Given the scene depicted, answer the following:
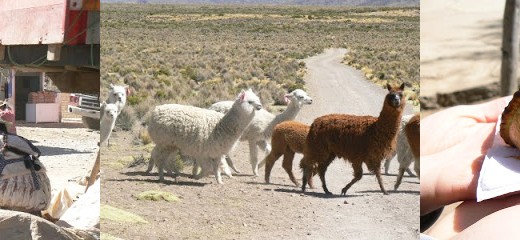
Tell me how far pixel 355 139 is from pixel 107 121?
2.60ft

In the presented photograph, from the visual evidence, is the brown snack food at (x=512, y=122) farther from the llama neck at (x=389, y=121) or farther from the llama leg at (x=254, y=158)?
the llama leg at (x=254, y=158)

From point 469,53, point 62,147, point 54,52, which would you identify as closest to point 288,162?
point 54,52

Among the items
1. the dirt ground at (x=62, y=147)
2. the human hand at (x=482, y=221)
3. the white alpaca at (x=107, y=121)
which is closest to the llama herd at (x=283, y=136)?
the white alpaca at (x=107, y=121)

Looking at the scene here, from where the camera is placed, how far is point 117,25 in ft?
7.70

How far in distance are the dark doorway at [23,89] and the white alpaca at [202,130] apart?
4366 mm

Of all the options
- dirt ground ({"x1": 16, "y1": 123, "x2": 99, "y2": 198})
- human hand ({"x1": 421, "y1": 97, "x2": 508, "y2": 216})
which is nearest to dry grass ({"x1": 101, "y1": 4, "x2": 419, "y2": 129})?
human hand ({"x1": 421, "y1": 97, "x2": 508, "y2": 216})

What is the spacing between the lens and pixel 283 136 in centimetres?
243

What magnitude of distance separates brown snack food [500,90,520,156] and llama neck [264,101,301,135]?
4.89 feet

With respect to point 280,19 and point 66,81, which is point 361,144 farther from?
point 66,81

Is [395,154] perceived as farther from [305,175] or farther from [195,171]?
[195,171]

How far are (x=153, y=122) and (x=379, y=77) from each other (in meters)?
0.76

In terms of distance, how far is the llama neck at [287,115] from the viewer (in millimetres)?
2369

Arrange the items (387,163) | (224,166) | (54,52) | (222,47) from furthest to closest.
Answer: (54,52), (224,166), (222,47), (387,163)

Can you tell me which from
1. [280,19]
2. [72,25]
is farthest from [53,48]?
[280,19]
